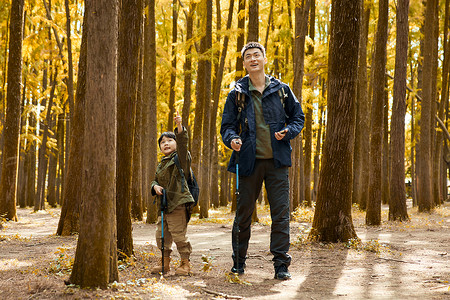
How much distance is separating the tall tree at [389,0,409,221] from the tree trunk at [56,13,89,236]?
7798 millimetres

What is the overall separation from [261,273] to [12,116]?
10.0 m

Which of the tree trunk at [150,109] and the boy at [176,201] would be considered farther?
the tree trunk at [150,109]

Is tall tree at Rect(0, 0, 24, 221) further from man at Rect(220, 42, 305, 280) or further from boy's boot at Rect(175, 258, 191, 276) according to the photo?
man at Rect(220, 42, 305, 280)

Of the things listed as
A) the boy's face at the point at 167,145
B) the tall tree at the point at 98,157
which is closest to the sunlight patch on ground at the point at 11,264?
the tall tree at the point at 98,157

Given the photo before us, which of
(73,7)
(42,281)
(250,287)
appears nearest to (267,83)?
(250,287)

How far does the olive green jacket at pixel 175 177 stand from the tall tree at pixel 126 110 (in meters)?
0.43

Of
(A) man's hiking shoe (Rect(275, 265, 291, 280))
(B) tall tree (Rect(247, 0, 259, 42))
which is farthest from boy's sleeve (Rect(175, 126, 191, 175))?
(B) tall tree (Rect(247, 0, 259, 42))

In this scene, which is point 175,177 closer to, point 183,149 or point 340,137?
point 183,149

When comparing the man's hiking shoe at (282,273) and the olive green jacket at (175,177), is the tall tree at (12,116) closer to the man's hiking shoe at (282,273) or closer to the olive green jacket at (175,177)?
the olive green jacket at (175,177)

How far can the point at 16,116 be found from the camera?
12758 mm

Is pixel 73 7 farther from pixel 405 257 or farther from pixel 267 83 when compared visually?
pixel 405 257

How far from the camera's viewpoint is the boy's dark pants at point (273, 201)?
5.09 m

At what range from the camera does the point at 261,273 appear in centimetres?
548

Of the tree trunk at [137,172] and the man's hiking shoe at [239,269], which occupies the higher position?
the tree trunk at [137,172]
